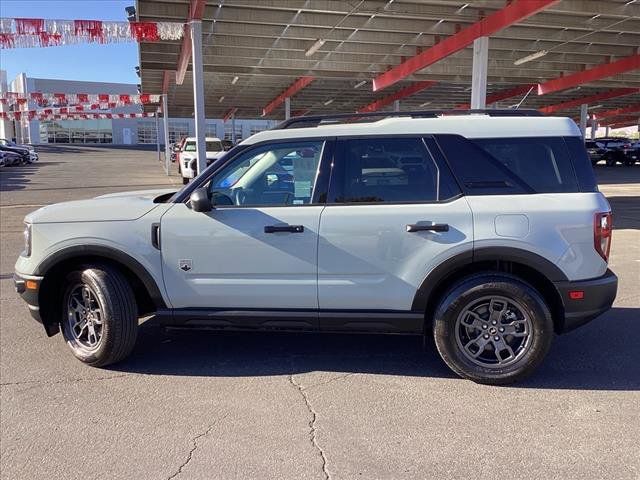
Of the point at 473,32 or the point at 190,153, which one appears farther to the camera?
the point at 190,153

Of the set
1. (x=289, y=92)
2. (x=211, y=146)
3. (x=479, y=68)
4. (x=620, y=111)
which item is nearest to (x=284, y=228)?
(x=479, y=68)

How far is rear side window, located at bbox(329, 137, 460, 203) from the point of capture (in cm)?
388

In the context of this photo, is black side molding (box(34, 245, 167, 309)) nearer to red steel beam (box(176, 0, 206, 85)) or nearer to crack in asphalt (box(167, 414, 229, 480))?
crack in asphalt (box(167, 414, 229, 480))

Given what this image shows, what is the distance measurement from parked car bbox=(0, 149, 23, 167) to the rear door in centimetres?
3526

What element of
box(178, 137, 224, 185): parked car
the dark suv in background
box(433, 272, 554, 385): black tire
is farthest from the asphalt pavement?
the dark suv in background

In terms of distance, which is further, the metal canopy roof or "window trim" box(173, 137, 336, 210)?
the metal canopy roof

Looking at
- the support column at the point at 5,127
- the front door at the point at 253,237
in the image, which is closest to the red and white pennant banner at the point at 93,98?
the front door at the point at 253,237

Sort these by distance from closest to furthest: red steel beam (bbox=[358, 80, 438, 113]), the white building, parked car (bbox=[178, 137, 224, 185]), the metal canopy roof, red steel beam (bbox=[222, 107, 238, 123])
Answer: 1. the metal canopy roof
2. parked car (bbox=[178, 137, 224, 185])
3. red steel beam (bbox=[358, 80, 438, 113])
4. red steel beam (bbox=[222, 107, 238, 123])
5. the white building

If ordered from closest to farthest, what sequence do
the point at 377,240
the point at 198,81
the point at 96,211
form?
the point at 377,240 → the point at 96,211 → the point at 198,81

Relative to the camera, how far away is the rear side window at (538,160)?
3.80m

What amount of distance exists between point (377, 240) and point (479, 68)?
12.4 m

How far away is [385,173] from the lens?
12.9 feet

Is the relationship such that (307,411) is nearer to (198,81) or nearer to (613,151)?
(198,81)

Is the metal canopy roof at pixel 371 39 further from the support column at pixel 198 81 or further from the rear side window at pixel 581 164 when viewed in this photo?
the rear side window at pixel 581 164
